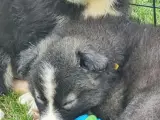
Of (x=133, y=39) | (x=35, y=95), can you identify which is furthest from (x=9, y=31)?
(x=133, y=39)

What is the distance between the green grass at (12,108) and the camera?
5336 mm

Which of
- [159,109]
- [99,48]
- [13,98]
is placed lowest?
[13,98]

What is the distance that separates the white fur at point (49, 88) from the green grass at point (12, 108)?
2.20 ft

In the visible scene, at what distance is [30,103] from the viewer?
5.54 m

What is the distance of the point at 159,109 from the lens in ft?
14.4

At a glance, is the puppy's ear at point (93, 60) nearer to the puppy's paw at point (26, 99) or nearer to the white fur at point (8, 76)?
the puppy's paw at point (26, 99)

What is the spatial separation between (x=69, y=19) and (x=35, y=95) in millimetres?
909

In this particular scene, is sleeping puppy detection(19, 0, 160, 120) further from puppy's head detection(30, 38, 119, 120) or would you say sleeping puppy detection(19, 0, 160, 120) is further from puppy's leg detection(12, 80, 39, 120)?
puppy's leg detection(12, 80, 39, 120)

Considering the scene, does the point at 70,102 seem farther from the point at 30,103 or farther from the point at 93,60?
the point at 30,103

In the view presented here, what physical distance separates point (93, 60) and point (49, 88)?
48 cm

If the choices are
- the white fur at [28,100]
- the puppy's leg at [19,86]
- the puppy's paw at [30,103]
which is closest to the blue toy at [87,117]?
the puppy's paw at [30,103]

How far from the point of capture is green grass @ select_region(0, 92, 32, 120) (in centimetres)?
534

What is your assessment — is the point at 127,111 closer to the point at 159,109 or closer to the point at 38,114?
the point at 159,109

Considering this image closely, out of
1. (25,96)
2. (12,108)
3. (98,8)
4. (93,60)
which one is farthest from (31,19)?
(93,60)
